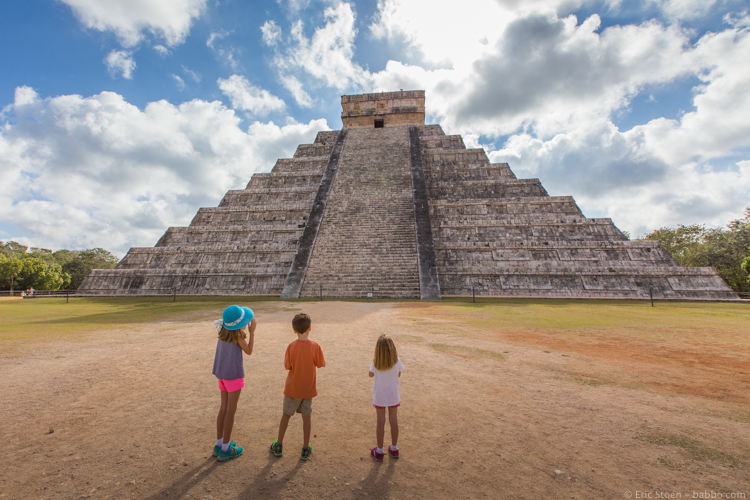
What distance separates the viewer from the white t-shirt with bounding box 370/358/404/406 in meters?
2.74

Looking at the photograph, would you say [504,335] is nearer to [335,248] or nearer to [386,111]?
[335,248]

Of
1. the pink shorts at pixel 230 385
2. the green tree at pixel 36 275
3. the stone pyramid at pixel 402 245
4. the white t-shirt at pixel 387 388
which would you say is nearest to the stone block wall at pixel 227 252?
the stone pyramid at pixel 402 245

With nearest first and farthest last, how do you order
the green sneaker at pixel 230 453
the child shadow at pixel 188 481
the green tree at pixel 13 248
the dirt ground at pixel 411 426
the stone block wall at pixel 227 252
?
the child shadow at pixel 188 481 → the dirt ground at pixel 411 426 → the green sneaker at pixel 230 453 → the stone block wall at pixel 227 252 → the green tree at pixel 13 248

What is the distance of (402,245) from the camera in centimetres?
1605

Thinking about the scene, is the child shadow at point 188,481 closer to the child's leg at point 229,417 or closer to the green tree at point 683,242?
the child's leg at point 229,417

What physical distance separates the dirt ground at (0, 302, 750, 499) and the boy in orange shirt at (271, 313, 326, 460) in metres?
0.25

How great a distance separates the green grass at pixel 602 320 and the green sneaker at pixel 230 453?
591 cm

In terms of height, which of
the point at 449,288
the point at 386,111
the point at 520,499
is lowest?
the point at 520,499

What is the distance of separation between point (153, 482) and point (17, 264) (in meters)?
34.6

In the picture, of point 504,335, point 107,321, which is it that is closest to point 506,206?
point 504,335

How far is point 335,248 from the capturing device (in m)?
16.3

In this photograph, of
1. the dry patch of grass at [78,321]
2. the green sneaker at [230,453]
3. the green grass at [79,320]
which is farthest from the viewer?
the green grass at [79,320]

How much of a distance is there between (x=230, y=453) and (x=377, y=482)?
1171mm

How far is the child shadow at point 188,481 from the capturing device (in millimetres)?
2180
